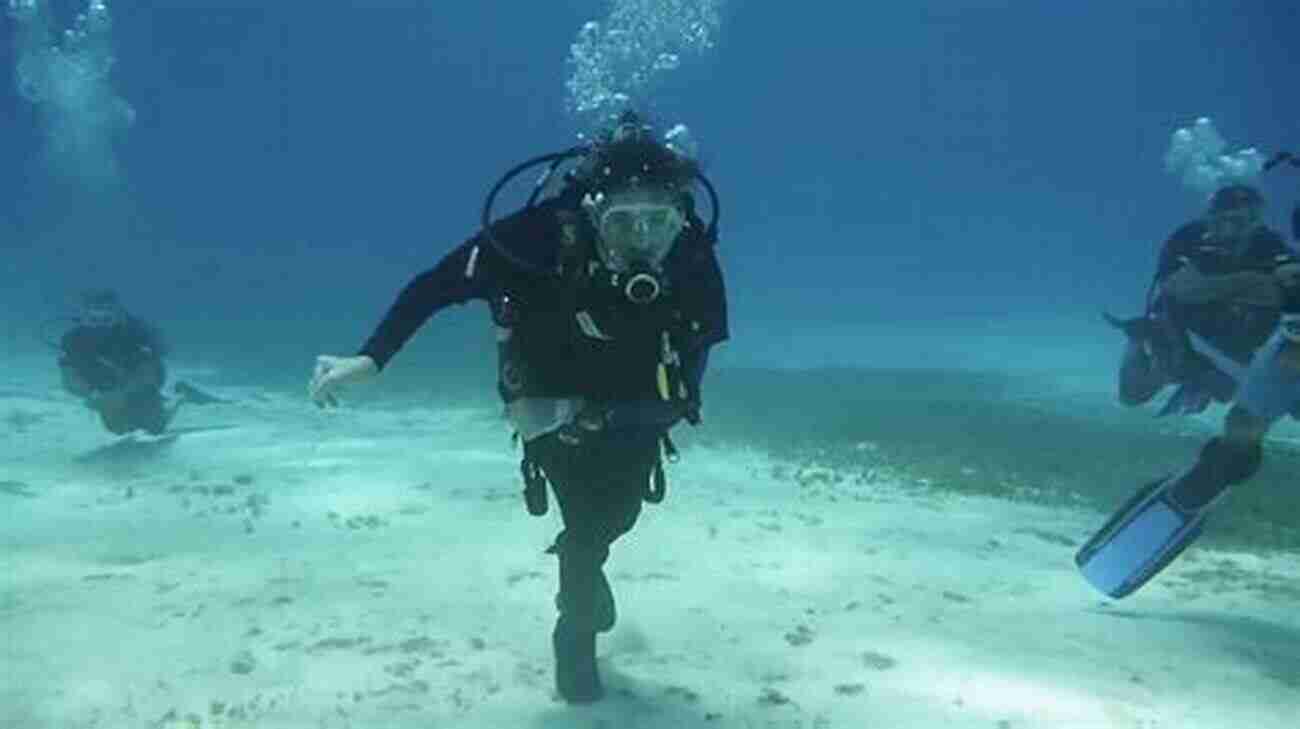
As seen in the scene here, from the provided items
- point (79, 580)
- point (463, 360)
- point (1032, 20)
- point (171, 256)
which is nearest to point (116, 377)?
point (79, 580)

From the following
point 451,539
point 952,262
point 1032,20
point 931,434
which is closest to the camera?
point 451,539

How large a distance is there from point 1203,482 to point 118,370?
11538mm

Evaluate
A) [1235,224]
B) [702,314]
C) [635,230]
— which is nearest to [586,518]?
[702,314]

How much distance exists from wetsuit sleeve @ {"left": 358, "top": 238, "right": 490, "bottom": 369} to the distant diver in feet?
30.2

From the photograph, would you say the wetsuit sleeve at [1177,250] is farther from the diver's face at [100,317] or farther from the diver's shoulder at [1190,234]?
the diver's face at [100,317]

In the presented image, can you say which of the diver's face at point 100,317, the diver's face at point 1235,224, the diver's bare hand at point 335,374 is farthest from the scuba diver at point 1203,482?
the diver's face at point 100,317

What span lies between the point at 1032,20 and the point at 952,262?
911 inches

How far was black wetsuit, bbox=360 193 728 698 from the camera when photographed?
5410 millimetres

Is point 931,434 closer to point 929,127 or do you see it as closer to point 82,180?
point 82,180

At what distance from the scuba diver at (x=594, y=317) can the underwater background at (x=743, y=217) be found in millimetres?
1032

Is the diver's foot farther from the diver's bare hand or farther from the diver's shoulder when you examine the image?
the diver's shoulder

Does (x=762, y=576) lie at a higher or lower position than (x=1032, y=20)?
lower

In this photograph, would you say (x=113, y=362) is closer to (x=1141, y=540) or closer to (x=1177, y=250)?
(x=1141, y=540)

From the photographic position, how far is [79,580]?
25.9 ft
